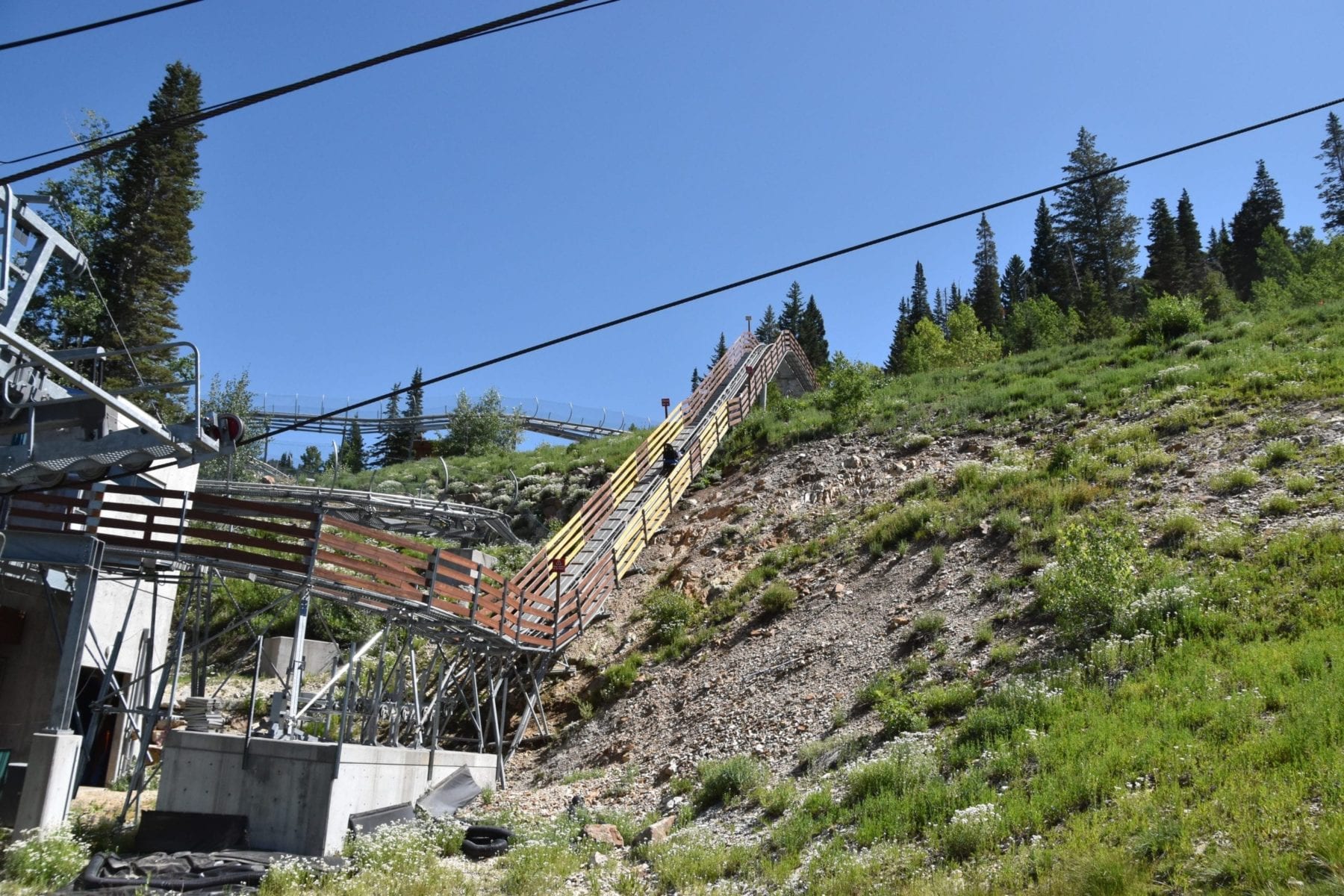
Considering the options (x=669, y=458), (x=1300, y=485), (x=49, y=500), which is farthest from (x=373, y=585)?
(x=1300, y=485)

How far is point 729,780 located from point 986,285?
78935mm

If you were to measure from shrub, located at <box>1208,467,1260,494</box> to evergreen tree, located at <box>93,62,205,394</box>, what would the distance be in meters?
36.2

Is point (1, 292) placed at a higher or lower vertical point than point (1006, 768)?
higher

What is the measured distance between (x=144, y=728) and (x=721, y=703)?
346 inches

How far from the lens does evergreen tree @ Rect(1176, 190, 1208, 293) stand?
66.6 meters

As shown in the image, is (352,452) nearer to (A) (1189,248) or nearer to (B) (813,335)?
(B) (813,335)

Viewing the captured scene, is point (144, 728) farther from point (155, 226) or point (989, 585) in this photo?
point (155, 226)

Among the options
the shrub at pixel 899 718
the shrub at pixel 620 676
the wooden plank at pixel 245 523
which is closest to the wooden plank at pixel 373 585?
the wooden plank at pixel 245 523

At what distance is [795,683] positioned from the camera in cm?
1550

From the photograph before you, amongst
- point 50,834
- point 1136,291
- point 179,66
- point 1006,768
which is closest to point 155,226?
point 179,66

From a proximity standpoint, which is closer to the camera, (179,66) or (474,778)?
(474,778)

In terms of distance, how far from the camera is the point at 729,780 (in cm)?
1284

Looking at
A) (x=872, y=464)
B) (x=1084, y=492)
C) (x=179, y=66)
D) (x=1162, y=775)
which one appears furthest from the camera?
(x=179, y=66)

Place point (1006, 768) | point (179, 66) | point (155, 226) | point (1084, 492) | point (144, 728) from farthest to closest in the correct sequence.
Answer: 1. point (179, 66)
2. point (155, 226)
3. point (1084, 492)
4. point (144, 728)
5. point (1006, 768)
